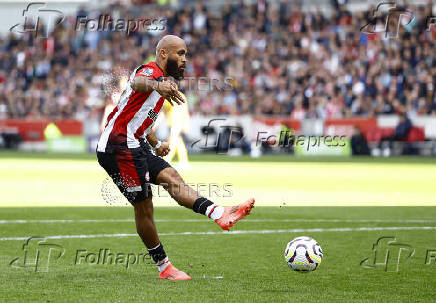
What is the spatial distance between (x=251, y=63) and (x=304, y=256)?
3065 cm

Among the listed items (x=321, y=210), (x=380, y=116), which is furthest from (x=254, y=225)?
(x=380, y=116)

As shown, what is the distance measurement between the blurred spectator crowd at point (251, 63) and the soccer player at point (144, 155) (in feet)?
75.8

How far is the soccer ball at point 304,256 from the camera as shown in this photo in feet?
25.3

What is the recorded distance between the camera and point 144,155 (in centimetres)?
766

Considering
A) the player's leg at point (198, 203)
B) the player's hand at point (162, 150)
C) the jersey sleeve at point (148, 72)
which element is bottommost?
the player's leg at point (198, 203)

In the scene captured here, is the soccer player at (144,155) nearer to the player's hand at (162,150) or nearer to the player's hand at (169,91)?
the player's hand at (169,91)

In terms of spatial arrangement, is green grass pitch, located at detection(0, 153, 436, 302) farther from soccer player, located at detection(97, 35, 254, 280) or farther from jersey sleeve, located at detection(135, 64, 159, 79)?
jersey sleeve, located at detection(135, 64, 159, 79)

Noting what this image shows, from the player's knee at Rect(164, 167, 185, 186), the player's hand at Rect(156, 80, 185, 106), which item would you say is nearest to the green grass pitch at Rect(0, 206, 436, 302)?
the player's knee at Rect(164, 167, 185, 186)

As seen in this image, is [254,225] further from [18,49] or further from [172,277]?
[18,49]

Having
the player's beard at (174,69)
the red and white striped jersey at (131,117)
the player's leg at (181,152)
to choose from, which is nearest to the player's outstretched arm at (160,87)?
the red and white striped jersey at (131,117)

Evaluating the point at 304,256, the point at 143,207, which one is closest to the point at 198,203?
the point at 143,207

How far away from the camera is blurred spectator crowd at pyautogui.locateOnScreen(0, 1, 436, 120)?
111 ft

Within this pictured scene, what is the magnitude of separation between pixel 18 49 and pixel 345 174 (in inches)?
977

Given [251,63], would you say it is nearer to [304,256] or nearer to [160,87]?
[304,256]
